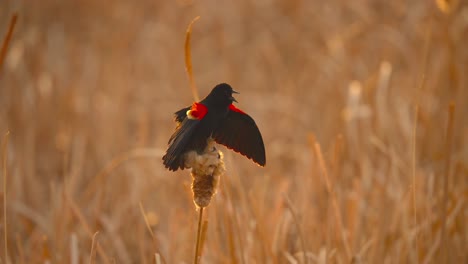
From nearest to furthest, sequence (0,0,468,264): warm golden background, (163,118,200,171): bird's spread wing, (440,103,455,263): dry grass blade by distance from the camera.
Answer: (163,118,200,171): bird's spread wing < (440,103,455,263): dry grass blade < (0,0,468,264): warm golden background

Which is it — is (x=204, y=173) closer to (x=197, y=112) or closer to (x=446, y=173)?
(x=197, y=112)

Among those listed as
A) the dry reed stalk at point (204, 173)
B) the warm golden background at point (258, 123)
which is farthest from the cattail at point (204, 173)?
the warm golden background at point (258, 123)

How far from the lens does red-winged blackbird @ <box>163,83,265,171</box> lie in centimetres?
44

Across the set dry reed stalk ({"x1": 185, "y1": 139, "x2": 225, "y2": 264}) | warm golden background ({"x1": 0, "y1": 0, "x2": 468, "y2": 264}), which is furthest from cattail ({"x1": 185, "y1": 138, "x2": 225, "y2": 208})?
warm golden background ({"x1": 0, "y1": 0, "x2": 468, "y2": 264})

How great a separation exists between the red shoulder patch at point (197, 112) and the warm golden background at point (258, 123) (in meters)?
0.25

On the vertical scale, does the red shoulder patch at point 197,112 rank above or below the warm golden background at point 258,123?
below

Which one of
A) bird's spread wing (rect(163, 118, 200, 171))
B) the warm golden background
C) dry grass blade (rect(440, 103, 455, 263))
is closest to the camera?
bird's spread wing (rect(163, 118, 200, 171))

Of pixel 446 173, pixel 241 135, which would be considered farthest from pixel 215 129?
pixel 446 173

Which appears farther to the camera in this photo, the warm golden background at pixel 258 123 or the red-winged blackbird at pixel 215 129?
the warm golden background at pixel 258 123

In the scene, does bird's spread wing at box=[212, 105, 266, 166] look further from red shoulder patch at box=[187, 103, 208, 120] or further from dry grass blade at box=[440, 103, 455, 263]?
dry grass blade at box=[440, 103, 455, 263]

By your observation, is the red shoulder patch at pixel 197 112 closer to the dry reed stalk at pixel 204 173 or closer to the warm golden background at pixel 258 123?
the dry reed stalk at pixel 204 173

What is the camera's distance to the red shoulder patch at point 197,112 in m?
0.45

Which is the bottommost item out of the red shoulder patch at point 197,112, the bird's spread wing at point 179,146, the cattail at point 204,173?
the cattail at point 204,173

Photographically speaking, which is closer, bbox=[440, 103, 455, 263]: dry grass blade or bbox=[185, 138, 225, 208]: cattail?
bbox=[185, 138, 225, 208]: cattail
